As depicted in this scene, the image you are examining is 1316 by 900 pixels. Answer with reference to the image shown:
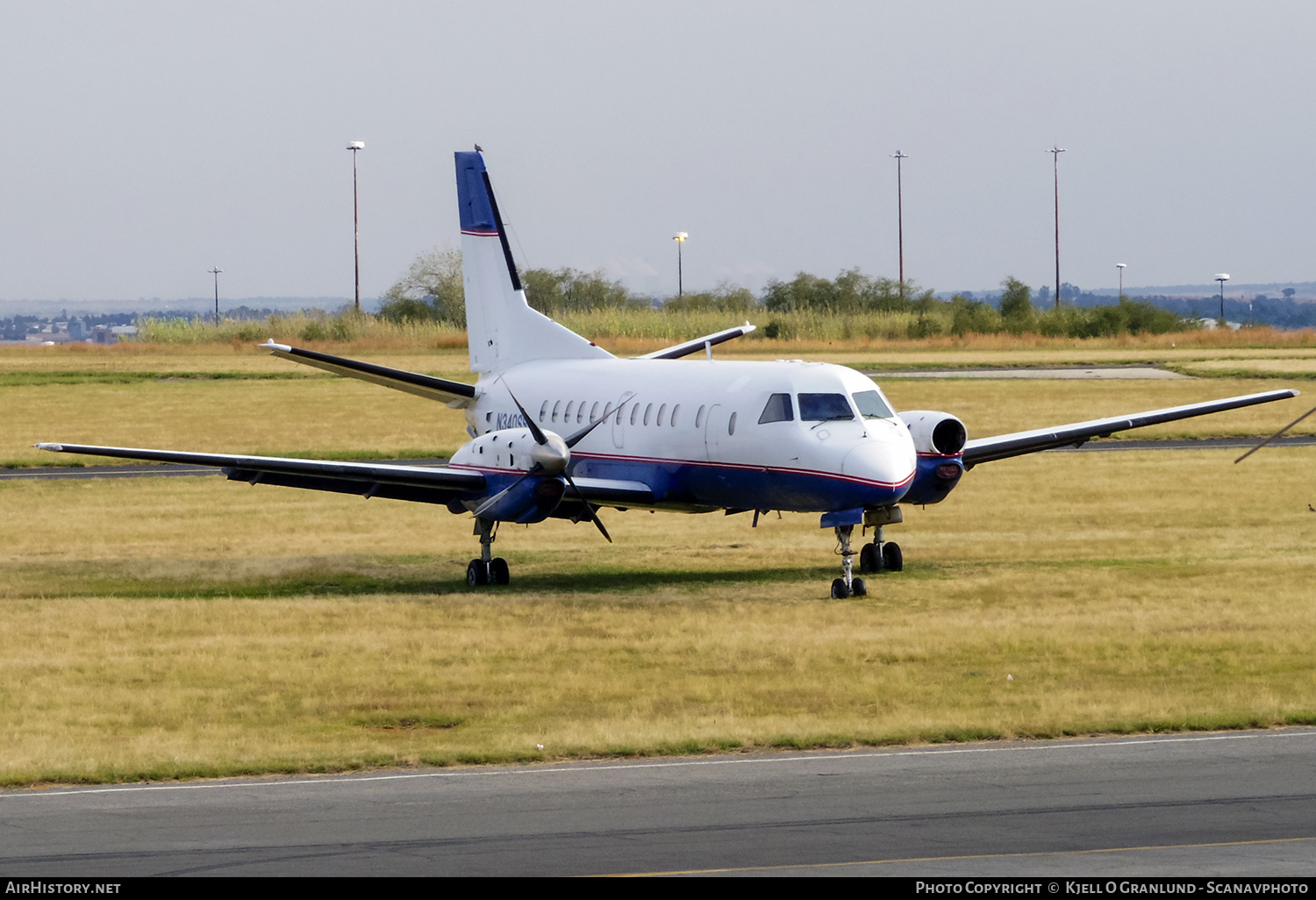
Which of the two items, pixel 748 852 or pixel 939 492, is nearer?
pixel 748 852

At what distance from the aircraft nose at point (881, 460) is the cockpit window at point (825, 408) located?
0.59m

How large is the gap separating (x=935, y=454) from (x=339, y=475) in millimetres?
9291

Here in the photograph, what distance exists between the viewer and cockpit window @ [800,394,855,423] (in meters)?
24.8

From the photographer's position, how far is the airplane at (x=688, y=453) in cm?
2448

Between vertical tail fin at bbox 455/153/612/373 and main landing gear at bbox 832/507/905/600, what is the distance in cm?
812

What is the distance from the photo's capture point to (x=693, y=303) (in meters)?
147

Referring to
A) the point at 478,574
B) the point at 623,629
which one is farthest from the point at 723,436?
the point at 478,574

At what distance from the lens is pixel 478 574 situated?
27.5m

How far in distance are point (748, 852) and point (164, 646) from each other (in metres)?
12.4

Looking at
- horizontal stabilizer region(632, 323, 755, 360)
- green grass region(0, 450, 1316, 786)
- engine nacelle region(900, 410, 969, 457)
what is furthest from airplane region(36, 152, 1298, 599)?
horizontal stabilizer region(632, 323, 755, 360)

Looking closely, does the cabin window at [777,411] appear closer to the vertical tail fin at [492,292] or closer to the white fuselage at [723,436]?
the white fuselage at [723,436]

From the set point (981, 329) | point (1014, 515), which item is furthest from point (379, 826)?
point (981, 329)

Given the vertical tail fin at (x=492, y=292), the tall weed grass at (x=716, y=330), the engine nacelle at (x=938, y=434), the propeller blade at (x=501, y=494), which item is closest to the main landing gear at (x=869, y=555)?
the engine nacelle at (x=938, y=434)
